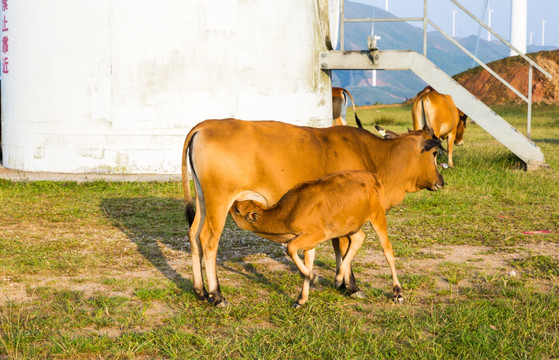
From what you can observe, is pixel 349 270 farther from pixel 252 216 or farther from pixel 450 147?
pixel 450 147

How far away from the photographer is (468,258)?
8164 mm

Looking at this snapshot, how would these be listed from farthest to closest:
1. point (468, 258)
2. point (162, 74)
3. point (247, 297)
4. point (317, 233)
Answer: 1. point (162, 74)
2. point (468, 258)
3. point (247, 297)
4. point (317, 233)

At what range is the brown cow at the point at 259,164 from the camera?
647 centimetres

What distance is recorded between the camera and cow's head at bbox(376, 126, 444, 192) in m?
7.59

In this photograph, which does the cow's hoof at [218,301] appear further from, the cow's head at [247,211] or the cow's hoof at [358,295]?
the cow's hoof at [358,295]

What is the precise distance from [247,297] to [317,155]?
1.55 metres

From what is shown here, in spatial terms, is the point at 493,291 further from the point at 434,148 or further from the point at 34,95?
the point at 34,95

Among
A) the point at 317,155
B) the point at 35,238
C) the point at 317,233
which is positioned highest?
the point at 317,155

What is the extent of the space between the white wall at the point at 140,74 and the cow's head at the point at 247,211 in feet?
25.0

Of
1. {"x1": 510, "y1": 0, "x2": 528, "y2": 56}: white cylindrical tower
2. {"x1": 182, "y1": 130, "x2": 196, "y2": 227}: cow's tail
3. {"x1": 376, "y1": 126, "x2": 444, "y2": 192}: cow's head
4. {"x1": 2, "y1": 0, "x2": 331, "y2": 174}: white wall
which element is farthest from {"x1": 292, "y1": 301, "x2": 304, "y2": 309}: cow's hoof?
{"x1": 510, "y1": 0, "x2": 528, "y2": 56}: white cylindrical tower

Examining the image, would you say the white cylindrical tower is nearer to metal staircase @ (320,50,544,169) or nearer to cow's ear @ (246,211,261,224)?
metal staircase @ (320,50,544,169)

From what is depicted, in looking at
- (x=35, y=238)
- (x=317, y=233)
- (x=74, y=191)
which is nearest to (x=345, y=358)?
(x=317, y=233)

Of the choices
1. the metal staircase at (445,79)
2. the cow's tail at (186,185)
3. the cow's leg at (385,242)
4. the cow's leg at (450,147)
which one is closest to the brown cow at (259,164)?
the cow's tail at (186,185)

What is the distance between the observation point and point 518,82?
1972 inches
